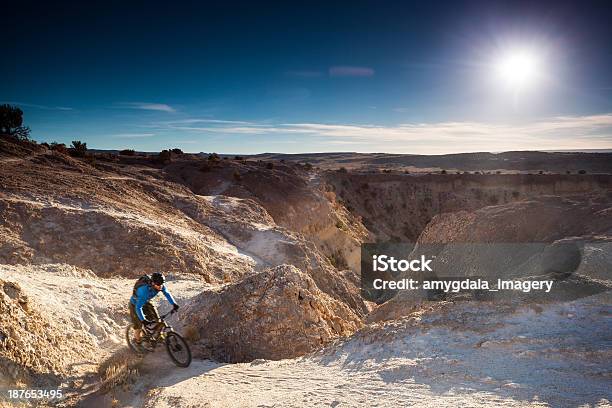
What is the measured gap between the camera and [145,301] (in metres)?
8.66

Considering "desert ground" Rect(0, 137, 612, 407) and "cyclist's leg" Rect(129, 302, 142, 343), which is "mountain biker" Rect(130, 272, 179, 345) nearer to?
"cyclist's leg" Rect(129, 302, 142, 343)

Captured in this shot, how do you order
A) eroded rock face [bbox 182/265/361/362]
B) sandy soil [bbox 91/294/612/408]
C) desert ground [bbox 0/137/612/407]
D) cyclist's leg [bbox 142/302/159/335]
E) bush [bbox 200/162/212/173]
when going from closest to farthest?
1. sandy soil [bbox 91/294/612/408]
2. desert ground [bbox 0/137/612/407]
3. cyclist's leg [bbox 142/302/159/335]
4. eroded rock face [bbox 182/265/361/362]
5. bush [bbox 200/162/212/173]

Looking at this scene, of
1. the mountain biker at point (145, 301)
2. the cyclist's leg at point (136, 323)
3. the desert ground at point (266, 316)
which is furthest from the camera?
the cyclist's leg at point (136, 323)

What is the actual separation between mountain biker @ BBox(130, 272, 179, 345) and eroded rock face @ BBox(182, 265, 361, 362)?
1.52 metres

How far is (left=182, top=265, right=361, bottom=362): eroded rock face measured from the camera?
32.4ft

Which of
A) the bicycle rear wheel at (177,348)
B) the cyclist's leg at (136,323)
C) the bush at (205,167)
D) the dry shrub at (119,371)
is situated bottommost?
the dry shrub at (119,371)

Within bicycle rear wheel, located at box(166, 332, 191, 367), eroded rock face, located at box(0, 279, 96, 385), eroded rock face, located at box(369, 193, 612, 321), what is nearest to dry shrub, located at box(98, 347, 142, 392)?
eroded rock face, located at box(0, 279, 96, 385)

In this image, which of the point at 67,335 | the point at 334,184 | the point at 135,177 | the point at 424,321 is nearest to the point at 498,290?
the point at 424,321

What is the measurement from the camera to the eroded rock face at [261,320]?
9883mm

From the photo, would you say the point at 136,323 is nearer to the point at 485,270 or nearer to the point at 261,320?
the point at 261,320

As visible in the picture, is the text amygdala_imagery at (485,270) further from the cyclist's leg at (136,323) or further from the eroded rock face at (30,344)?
the eroded rock face at (30,344)

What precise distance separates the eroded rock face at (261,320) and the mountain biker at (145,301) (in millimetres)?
1518

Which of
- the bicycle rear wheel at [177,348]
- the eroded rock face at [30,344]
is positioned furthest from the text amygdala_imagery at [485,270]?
the eroded rock face at [30,344]

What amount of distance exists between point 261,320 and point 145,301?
2891 millimetres
